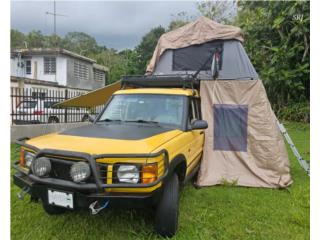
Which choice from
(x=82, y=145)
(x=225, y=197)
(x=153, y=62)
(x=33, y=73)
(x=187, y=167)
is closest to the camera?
(x=82, y=145)

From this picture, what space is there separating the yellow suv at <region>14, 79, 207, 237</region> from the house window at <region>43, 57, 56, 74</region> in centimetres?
2067

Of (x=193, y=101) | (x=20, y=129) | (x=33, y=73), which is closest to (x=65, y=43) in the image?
(x=33, y=73)

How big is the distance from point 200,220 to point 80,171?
6.54 ft

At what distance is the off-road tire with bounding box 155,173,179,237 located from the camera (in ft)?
10.6

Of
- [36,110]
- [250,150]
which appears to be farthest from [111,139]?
[36,110]

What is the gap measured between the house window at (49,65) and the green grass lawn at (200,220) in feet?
63.8

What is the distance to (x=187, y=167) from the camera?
4.15 m

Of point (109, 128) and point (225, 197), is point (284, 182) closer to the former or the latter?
point (225, 197)

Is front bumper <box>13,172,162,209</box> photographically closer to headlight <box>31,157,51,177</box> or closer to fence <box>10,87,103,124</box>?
headlight <box>31,157,51,177</box>

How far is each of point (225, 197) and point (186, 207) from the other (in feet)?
2.80

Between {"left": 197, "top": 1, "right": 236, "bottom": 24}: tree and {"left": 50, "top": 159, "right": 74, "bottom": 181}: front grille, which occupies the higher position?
{"left": 197, "top": 1, "right": 236, "bottom": 24}: tree

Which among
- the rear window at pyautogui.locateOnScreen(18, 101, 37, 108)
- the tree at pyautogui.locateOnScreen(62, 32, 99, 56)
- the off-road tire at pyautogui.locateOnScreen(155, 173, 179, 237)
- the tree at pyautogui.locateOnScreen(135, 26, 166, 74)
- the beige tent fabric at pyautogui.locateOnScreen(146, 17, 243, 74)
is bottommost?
the off-road tire at pyautogui.locateOnScreen(155, 173, 179, 237)

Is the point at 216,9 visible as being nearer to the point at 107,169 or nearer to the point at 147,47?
the point at 147,47

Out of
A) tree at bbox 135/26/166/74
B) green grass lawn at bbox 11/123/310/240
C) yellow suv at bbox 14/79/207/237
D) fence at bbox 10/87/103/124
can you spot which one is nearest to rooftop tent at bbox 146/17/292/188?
green grass lawn at bbox 11/123/310/240
